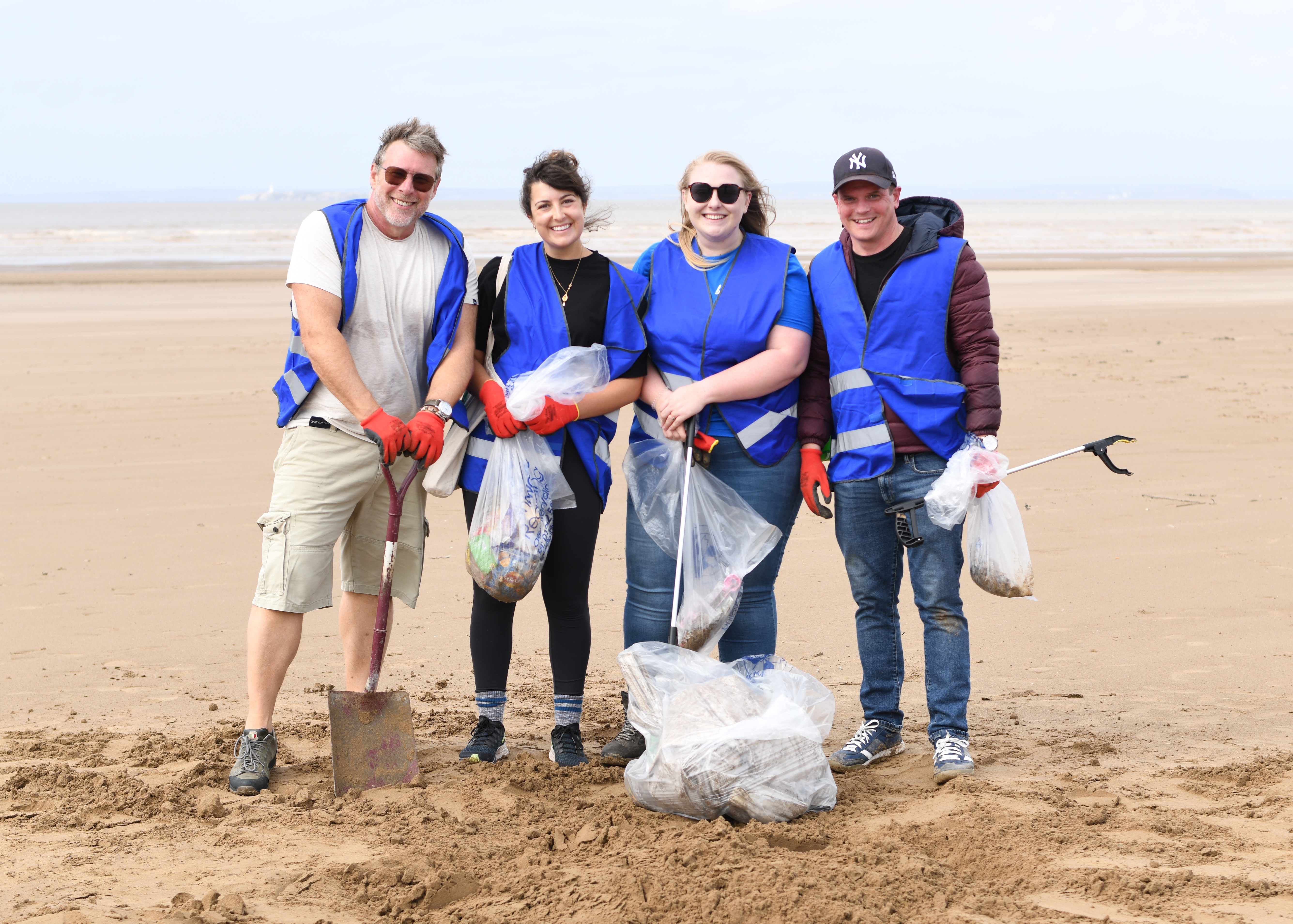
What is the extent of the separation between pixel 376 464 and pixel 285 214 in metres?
76.4

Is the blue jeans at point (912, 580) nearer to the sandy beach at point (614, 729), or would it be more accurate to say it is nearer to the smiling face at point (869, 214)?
the sandy beach at point (614, 729)

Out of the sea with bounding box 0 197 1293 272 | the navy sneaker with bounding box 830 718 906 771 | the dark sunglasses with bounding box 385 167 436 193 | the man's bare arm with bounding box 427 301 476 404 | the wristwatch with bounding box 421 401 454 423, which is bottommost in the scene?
the navy sneaker with bounding box 830 718 906 771

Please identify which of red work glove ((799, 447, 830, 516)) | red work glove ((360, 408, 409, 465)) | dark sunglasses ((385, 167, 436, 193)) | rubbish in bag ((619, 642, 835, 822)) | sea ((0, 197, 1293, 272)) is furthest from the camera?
sea ((0, 197, 1293, 272))

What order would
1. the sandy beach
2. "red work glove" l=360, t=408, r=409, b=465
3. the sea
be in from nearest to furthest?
the sandy beach, "red work glove" l=360, t=408, r=409, b=465, the sea

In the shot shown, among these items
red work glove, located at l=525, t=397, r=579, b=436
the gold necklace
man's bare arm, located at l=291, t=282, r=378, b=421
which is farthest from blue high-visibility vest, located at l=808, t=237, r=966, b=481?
man's bare arm, located at l=291, t=282, r=378, b=421

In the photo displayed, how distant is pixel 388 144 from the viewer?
10.7 ft

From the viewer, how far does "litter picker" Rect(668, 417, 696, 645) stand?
10.8 ft

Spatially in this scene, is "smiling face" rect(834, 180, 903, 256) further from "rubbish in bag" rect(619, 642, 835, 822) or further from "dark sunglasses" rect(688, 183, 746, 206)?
"rubbish in bag" rect(619, 642, 835, 822)

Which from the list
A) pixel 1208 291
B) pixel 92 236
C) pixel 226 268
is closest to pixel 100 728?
pixel 1208 291

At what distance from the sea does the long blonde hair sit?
0.29ft

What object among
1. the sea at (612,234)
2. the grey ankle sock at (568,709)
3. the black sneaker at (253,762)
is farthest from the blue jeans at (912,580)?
the black sneaker at (253,762)

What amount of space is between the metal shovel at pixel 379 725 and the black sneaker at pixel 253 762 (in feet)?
0.62

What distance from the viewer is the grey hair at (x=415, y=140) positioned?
10.6 feet

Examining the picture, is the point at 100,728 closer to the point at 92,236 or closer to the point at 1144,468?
the point at 1144,468
